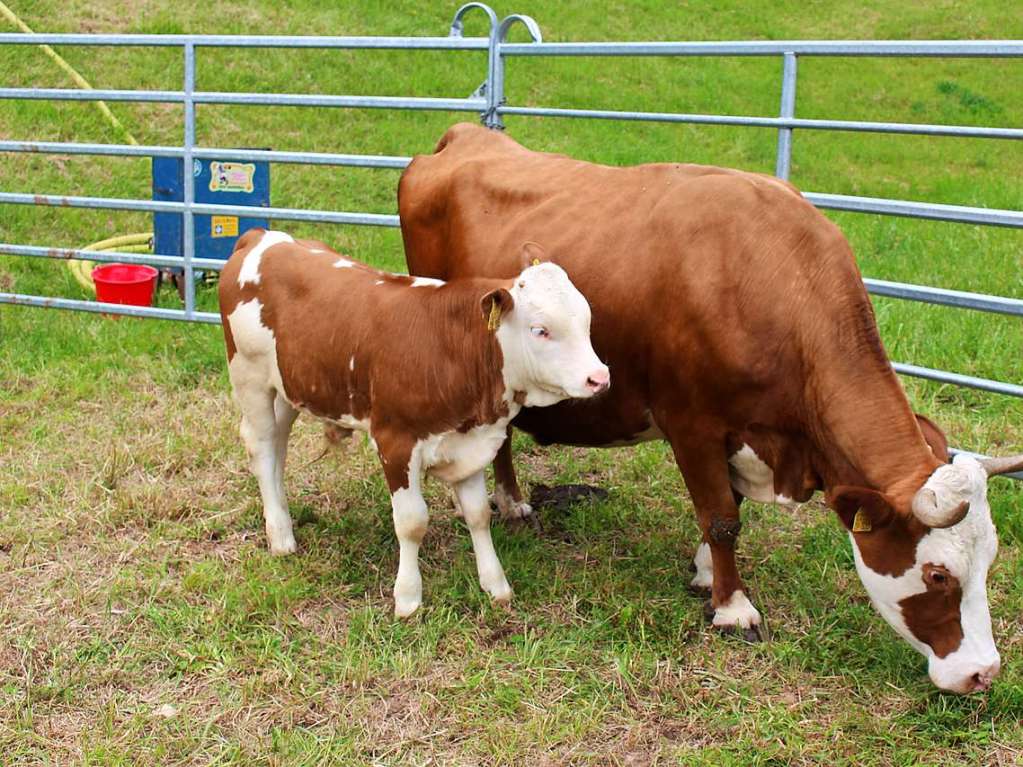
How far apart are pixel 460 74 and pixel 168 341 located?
7567 mm

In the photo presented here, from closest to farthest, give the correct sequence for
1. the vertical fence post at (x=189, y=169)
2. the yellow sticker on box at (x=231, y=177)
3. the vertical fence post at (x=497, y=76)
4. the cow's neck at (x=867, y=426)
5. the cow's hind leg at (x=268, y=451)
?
the cow's neck at (x=867, y=426)
the cow's hind leg at (x=268, y=451)
the vertical fence post at (x=497, y=76)
the vertical fence post at (x=189, y=169)
the yellow sticker on box at (x=231, y=177)

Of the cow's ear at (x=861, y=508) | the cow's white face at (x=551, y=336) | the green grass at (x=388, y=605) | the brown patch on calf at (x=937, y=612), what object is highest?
the cow's white face at (x=551, y=336)

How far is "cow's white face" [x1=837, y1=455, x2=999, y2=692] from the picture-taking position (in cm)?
344

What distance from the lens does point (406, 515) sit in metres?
4.23

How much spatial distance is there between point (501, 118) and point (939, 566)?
12.2ft

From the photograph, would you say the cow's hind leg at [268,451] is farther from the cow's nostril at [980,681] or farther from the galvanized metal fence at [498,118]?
the cow's nostril at [980,681]

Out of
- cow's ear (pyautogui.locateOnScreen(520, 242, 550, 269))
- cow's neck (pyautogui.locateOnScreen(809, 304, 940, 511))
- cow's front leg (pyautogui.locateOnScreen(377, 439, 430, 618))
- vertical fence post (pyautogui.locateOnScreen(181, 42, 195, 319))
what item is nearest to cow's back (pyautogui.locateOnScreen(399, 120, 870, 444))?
cow's neck (pyautogui.locateOnScreen(809, 304, 940, 511))

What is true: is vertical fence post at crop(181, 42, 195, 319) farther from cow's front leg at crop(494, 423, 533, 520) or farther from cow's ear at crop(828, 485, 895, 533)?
cow's ear at crop(828, 485, 895, 533)

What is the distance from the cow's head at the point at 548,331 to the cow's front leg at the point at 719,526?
1.60ft

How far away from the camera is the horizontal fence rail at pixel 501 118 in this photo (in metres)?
4.77

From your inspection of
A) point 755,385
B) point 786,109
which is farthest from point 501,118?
point 755,385

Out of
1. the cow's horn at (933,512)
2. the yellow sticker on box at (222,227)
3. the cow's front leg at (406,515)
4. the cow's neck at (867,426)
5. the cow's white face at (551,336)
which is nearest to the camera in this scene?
the cow's horn at (933,512)

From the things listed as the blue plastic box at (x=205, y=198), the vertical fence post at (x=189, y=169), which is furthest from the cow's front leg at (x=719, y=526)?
the blue plastic box at (x=205, y=198)

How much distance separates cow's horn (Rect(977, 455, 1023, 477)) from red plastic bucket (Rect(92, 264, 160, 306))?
5.69 meters
